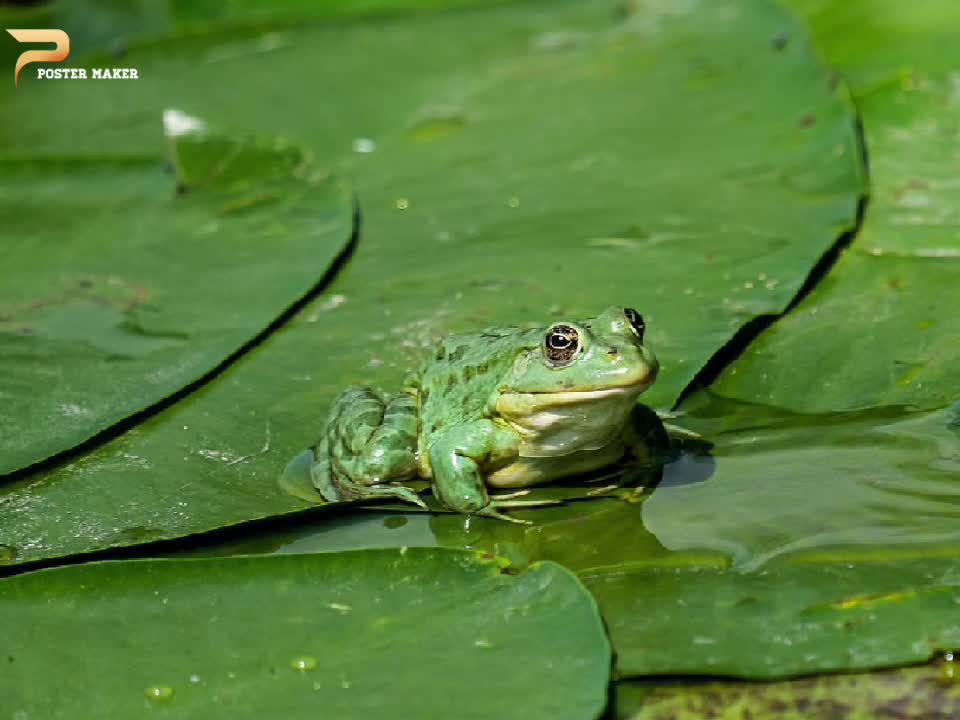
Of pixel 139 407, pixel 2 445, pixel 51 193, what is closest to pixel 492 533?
pixel 139 407

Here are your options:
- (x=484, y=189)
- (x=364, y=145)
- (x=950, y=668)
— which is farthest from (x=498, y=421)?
(x=364, y=145)

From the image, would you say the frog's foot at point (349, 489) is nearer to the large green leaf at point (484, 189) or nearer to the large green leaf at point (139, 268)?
the large green leaf at point (484, 189)

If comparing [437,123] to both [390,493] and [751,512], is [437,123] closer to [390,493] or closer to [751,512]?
[390,493]

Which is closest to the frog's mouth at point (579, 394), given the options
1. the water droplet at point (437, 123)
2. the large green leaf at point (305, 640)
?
the large green leaf at point (305, 640)

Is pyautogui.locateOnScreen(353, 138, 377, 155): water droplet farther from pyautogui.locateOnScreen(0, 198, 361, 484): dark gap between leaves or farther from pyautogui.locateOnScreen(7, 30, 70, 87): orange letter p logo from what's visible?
pyautogui.locateOnScreen(7, 30, 70, 87): orange letter p logo

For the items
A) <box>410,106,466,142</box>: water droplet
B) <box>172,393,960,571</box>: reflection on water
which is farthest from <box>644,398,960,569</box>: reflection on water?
<box>410,106,466,142</box>: water droplet

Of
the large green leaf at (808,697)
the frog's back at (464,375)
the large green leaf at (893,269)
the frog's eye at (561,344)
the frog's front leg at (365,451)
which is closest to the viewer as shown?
the large green leaf at (808,697)
